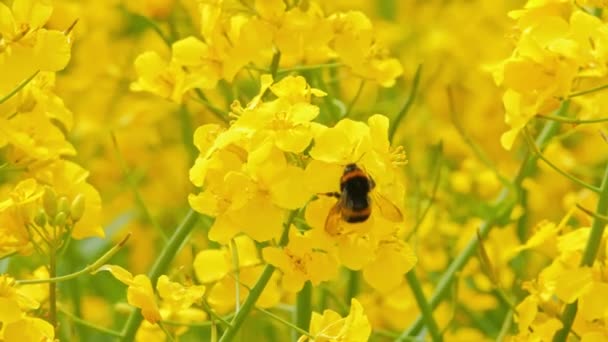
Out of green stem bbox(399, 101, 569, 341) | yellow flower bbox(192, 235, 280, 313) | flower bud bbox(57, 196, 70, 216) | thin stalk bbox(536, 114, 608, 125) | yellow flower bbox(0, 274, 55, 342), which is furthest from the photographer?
green stem bbox(399, 101, 569, 341)

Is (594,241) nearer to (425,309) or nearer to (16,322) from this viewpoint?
(425,309)

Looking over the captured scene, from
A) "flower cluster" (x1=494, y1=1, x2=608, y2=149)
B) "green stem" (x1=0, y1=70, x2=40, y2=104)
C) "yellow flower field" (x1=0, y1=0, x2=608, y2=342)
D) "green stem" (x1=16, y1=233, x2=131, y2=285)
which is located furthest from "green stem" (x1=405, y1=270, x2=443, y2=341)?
"green stem" (x1=0, y1=70, x2=40, y2=104)

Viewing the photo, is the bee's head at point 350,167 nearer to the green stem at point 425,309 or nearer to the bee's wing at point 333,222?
the bee's wing at point 333,222

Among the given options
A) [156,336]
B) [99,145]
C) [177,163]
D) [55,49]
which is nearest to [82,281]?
[99,145]

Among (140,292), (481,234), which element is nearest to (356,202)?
(140,292)

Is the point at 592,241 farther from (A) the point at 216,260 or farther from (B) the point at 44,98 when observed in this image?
(B) the point at 44,98

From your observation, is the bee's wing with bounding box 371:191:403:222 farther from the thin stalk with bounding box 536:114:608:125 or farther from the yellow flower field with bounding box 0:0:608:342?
the thin stalk with bounding box 536:114:608:125
